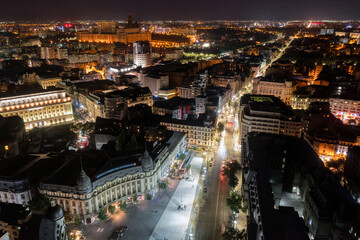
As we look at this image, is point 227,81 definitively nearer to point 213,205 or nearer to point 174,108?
point 174,108

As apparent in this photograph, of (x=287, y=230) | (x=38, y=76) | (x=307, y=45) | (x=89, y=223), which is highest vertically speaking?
(x=307, y=45)

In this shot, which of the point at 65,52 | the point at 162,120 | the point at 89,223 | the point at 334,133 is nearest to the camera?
the point at 89,223

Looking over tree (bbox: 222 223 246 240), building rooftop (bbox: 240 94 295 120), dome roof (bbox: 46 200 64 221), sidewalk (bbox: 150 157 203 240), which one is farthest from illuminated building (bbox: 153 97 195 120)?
dome roof (bbox: 46 200 64 221)

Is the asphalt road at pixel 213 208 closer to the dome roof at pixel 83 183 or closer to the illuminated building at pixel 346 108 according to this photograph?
the dome roof at pixel 83 183

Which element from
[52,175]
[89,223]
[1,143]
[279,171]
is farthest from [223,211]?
[1,143]

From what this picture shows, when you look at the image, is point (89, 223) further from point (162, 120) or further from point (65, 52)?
point (65, 52)

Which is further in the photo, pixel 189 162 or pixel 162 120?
pixel 162 120

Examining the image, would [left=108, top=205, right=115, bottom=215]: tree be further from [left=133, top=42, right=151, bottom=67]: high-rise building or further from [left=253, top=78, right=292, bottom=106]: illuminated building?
[left=133, top=42, right=151, bottom=67]: high-rise building
